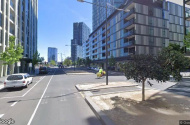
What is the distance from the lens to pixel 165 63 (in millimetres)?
6297

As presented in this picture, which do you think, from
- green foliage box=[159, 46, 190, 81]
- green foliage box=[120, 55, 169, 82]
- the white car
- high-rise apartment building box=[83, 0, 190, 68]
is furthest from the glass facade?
the white car

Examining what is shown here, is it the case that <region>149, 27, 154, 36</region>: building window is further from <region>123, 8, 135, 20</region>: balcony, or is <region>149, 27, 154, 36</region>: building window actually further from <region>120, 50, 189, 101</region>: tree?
<region>120, 50, 189, 101</region>: tree

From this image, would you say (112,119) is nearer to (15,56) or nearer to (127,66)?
(127,66)

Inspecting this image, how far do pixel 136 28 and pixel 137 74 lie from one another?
30.8 m

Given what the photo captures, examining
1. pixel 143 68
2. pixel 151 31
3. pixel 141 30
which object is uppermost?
pixel 151 31

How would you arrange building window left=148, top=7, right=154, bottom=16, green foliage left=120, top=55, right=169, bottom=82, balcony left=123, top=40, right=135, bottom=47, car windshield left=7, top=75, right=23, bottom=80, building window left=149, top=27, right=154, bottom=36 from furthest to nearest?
building window left=148, top=7, right=154, bottom=16
building window left=149, top=27, right=154, bottom=36
balcony left=123, top=40, right=135, bottom=47
car windshield left=7, top=75, right=23, bottom=80
green foliage left=120, top=55, right=169, bottom=82

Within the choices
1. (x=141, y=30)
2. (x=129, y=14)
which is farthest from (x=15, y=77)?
(x=129, y=14)

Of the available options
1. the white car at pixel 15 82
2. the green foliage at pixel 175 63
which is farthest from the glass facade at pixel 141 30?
the white car at pixel 15 82

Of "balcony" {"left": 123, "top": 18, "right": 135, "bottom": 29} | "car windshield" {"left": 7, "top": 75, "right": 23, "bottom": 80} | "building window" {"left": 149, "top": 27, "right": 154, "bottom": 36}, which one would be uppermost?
"balcony" {"left": 123, "top": 18, "right": 135, "bottom": 29}

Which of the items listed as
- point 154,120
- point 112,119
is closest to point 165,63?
point 154,120

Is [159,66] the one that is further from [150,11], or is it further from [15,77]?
[150,11]

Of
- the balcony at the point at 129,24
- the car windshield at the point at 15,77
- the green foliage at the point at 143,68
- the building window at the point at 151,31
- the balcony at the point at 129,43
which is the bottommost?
the car windshield at the point at 15,77

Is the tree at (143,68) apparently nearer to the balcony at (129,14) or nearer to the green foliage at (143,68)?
the green foliage at (143,68)

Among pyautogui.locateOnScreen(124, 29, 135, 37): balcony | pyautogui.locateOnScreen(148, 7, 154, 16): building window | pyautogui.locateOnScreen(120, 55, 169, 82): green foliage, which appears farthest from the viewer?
pyautogui.locateOnScreen(148, 7, 154, 16): building window
